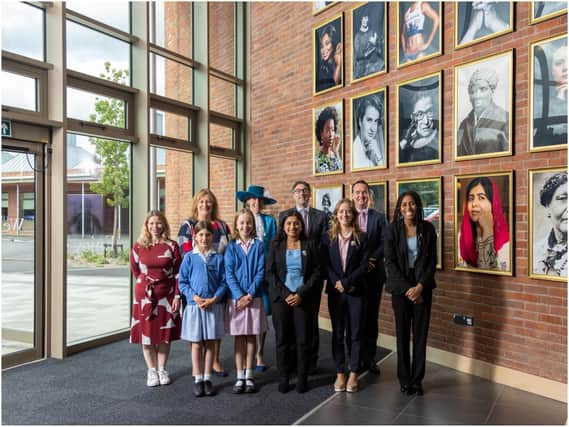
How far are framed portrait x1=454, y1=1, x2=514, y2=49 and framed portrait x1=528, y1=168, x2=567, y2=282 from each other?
1.31 meters

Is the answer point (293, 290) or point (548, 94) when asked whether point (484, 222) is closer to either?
point (548, 94)

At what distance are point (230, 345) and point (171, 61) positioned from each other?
12.8 feet

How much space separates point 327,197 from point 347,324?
234 centimetres

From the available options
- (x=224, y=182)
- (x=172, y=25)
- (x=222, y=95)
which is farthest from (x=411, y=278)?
(x=172, y=25)

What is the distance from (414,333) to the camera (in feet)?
12.9

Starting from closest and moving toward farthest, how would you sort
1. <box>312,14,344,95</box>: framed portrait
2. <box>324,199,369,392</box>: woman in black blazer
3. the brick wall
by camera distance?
1. the brick wall
2. <box>324,199,369,392</box>: woman in black blazer
3. <box>312,14,344,95</box>: framed portrait

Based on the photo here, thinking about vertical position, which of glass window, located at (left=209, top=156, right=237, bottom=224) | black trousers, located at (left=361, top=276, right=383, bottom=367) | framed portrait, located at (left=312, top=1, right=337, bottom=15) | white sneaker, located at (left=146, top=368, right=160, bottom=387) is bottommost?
white sneaker, located at (left=146, top=368, right=160, bottom=387)

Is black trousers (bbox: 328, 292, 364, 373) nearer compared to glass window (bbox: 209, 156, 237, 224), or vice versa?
black trousers (bbox: 328, 292, 364, 373)

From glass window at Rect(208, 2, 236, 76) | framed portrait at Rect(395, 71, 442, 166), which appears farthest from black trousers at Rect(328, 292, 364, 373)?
glass window at Rect(208, 2, 236, 76)

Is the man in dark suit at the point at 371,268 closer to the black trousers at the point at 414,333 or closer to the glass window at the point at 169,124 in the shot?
the black trousers at the point at 414,333

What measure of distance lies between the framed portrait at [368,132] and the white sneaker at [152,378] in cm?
318

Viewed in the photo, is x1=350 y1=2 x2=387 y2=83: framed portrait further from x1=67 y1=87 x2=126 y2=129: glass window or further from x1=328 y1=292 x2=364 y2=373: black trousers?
x1=67 y1=87 x2=126 y2=129: glass window

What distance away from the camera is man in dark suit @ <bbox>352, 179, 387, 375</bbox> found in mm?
4504

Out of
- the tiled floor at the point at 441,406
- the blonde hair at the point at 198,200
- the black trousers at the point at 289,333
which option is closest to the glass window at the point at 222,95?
the blonde hair at the point at 198,200
